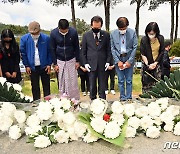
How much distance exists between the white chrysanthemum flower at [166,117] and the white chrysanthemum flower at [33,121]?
777mm

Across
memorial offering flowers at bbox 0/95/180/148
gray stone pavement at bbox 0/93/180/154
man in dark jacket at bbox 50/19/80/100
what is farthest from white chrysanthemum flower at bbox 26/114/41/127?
man in dark jacket at bbox 50/19/80/100

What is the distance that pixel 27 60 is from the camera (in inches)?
201

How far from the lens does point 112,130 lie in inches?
70.6

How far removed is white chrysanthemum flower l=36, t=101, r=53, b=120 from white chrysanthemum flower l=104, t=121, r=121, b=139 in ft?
1.28

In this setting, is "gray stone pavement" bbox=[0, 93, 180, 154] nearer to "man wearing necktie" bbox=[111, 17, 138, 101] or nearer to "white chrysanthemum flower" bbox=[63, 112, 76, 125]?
"white chrysanthemum flower" bbox=[63, 112, 76, 125]

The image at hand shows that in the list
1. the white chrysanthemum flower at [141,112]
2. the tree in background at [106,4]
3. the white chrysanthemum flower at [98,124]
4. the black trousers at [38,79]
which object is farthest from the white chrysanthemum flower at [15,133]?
the tree in background at [106,4]

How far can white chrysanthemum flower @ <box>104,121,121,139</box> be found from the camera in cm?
178

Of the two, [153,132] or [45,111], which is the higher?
[45,111]

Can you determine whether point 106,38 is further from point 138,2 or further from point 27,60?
point 138,2

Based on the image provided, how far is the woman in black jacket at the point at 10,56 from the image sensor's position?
4879 mm

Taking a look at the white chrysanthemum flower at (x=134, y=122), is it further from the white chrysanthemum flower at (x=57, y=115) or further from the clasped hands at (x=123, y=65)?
the clasped hands at (x=123, y=65)

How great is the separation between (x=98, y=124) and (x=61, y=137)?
237mm

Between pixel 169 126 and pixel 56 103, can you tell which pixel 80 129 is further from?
pixel 169 126

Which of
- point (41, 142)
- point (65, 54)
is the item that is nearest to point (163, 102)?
point (41, 142)
